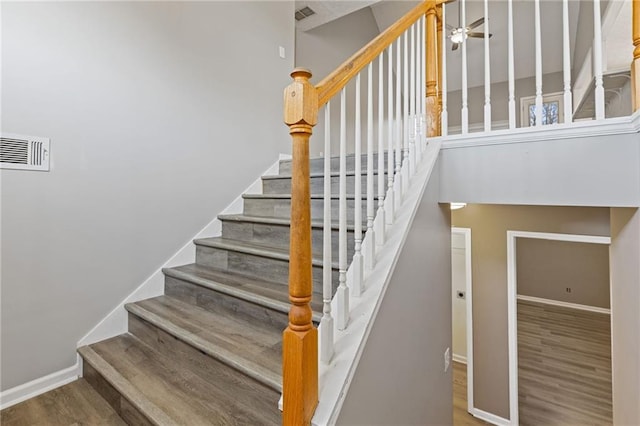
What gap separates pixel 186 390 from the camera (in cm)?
133

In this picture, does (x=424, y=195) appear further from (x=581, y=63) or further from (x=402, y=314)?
(x=581, y=63)

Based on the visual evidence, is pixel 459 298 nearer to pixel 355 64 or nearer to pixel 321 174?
pixel 321 174

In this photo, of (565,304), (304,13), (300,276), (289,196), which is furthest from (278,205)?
(565,304)

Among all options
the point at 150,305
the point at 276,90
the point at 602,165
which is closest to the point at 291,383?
the point at 150,305

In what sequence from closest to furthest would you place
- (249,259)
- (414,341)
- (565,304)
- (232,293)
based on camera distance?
(414,341) < (232,293) < (249,259) < (565,304)

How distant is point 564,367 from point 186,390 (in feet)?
18.7

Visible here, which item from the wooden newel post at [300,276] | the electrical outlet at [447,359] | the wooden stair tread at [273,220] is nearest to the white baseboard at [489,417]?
the electrical outlet at [447,359]

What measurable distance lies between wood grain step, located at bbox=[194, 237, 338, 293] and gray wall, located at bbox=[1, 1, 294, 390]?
0.23 metres

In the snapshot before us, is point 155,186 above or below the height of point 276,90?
below

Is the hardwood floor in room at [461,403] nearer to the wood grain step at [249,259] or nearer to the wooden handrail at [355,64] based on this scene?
the wood grain step at [249,259]

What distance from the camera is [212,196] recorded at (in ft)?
8.27

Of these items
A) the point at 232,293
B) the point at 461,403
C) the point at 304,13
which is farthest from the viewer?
the point at 461,403

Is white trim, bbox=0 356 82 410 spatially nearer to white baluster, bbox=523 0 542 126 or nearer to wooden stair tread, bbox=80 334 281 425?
wooden stair tread, bbox=80 334 281 425

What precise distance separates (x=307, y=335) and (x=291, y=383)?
139mm
